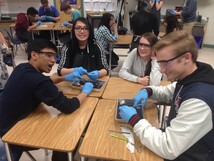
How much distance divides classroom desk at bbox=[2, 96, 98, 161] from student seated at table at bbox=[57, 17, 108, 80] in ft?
2.90

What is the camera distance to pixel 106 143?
1.21 m

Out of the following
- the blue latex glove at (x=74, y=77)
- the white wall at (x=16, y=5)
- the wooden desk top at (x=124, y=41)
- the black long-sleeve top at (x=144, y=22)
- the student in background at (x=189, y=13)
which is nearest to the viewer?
the blue latex glove at (x=74, y=77)

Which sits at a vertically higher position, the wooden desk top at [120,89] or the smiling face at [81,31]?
the smiling face at [81,31]

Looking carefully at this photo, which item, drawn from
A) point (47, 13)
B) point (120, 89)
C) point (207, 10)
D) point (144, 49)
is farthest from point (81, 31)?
point (207, 10)

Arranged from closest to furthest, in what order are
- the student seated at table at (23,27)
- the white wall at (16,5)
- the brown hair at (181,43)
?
the brown hair at (181,43), the student seated at table at (23,27), the white wall at (16,5)

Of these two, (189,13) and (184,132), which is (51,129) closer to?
(184,132)

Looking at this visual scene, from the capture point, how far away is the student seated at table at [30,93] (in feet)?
4.75

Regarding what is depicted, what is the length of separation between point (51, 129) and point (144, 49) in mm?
1244

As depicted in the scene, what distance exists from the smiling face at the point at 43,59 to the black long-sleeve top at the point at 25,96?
0.06 metres

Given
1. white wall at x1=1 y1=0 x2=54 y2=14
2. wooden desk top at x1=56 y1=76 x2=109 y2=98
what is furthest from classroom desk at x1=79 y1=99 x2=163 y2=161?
white wall at x1=1 y1=0 x2=54 y2=14

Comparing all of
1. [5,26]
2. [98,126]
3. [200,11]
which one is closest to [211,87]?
[98,126]

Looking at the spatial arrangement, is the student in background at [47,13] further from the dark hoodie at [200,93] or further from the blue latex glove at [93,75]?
the dark hoodie at [200,93]

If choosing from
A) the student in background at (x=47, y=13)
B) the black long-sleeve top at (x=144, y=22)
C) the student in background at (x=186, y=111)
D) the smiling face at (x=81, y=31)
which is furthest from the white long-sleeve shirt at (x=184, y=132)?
the student in background at (x=47, y=13)

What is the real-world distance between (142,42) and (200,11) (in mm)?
4616
